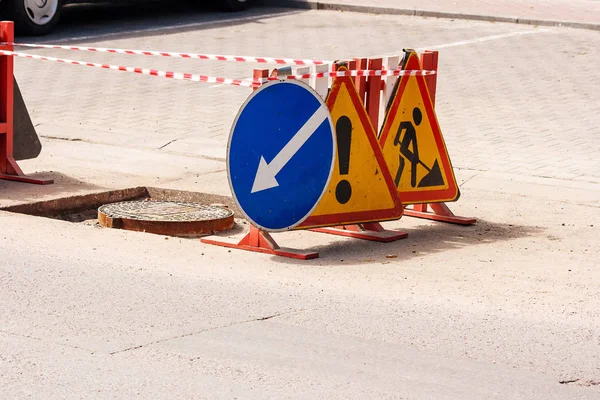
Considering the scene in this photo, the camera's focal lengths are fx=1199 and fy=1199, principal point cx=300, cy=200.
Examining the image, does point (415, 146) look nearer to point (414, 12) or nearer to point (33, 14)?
point (33, 14)

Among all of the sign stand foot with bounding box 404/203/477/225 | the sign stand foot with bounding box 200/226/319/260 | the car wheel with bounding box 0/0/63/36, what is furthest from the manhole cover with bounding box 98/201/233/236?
the car wheel with bounding box 0/0/63/36

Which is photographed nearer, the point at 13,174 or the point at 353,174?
the point at 353,174

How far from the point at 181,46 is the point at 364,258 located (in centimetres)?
1153

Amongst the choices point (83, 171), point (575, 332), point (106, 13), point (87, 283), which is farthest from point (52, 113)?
point (106, 13)

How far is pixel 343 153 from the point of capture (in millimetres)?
7609

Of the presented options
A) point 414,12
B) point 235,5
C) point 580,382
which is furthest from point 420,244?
point 235,5

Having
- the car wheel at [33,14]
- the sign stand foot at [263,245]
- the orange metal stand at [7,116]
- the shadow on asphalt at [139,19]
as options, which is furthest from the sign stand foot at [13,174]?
the car wheel at [33,14]

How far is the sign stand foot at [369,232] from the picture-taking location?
7.88m

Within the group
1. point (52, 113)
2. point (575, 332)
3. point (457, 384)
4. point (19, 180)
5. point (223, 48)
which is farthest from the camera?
point (223, 48)

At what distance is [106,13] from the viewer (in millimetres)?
22172

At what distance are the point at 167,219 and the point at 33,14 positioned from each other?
11261 mm

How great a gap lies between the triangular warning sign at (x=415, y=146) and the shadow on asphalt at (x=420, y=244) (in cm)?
26

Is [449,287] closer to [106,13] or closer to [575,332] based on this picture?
[575,332]

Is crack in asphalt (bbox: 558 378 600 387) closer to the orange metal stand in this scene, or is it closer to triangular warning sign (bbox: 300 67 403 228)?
triangular warning sign (bbox: 300 67 403 228)
